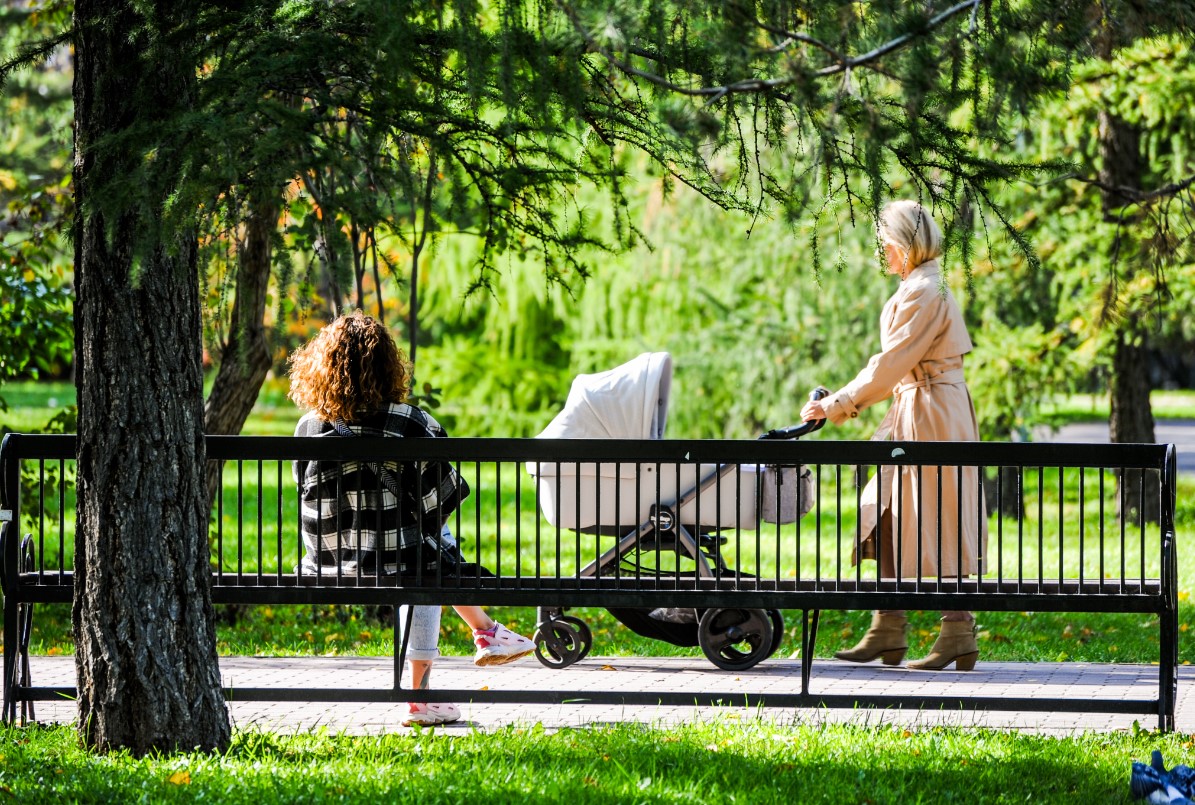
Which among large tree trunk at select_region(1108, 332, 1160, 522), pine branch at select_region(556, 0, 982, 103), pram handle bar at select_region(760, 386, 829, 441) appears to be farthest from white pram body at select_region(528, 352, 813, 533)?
large tree trunk at select_region(1108, 332, 1160, 522)

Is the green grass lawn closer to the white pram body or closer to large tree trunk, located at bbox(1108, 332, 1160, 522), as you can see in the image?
the white pram body

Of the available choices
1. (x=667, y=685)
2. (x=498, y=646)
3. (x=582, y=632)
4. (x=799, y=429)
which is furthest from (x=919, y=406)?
(x=498, y=646)

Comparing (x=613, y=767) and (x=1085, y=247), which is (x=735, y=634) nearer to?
(x=613, y=767)

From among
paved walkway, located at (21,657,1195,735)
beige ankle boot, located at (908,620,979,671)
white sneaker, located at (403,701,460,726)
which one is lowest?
paved walkway, located at (21,657,1195,735)

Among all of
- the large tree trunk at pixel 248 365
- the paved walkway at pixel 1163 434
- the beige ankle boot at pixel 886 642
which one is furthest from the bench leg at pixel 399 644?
the paved walkway at pixel 1163 434

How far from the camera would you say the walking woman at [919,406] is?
6250 millimetres

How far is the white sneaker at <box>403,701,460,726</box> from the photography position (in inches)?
208

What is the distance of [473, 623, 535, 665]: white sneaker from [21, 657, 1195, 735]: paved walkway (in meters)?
0.14

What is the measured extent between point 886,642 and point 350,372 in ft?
9.27

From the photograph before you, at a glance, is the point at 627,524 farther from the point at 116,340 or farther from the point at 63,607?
the point at 63,607

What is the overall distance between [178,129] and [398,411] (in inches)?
65.9

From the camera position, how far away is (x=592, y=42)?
11.7 feet

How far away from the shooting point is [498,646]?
18.5ft

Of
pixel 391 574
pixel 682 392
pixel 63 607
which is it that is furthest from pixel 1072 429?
pixel 391 574
